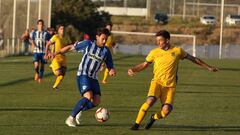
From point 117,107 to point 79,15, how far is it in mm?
58207

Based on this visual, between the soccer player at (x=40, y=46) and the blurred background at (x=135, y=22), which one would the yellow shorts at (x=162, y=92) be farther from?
the blurred background at (x=135, y=22)

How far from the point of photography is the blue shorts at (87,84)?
14.8 meters

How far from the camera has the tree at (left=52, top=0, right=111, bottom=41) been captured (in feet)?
248

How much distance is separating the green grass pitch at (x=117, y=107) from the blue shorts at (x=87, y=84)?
26.0 inches

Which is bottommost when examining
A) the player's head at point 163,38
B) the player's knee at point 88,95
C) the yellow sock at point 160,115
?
the yellow sock at point 160,115

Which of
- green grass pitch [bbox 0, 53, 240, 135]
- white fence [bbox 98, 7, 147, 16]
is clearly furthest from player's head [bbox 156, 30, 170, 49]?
white fence [bbox 98, 7, 147, 16]

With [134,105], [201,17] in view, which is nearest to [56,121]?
[134,105]

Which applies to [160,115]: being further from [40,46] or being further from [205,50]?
[205,50]

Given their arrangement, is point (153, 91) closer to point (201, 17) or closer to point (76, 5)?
point (76, 5)

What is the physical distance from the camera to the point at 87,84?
14.8m

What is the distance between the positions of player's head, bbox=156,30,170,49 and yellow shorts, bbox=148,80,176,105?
2.25 feet

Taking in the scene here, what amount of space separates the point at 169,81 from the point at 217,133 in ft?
4.14

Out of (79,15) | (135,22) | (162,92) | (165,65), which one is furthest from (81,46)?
(135,22)

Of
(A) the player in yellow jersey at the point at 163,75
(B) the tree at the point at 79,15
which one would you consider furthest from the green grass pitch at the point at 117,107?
(B) the tree at the point at 79,15
